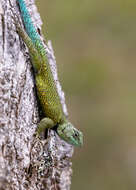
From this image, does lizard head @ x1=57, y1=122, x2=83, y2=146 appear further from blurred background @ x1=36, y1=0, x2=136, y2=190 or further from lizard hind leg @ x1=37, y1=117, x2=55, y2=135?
blurred background @ x1=36, y1=0, x2=136, y2=190

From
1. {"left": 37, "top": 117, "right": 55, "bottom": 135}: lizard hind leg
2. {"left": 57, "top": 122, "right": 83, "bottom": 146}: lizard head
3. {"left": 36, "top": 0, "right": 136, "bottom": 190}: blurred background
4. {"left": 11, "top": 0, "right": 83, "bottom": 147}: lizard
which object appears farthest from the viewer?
{"left": 36, "top": 0, "right": 136, "bottom": 190}: blurred background

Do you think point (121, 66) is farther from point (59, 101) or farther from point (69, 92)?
point (59, 101)

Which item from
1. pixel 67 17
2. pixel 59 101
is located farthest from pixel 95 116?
pixel 59 101

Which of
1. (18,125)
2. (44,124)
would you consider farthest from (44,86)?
(18,125)

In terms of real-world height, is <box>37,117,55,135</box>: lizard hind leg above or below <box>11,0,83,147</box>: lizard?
below

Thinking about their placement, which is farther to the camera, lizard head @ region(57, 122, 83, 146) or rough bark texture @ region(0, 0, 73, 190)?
lizard head @ region(57, 122, 83, 146)

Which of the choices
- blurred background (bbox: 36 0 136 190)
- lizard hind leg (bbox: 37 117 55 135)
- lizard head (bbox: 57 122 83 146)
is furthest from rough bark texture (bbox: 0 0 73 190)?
blurred background (bbox: 36 0 136 190)
